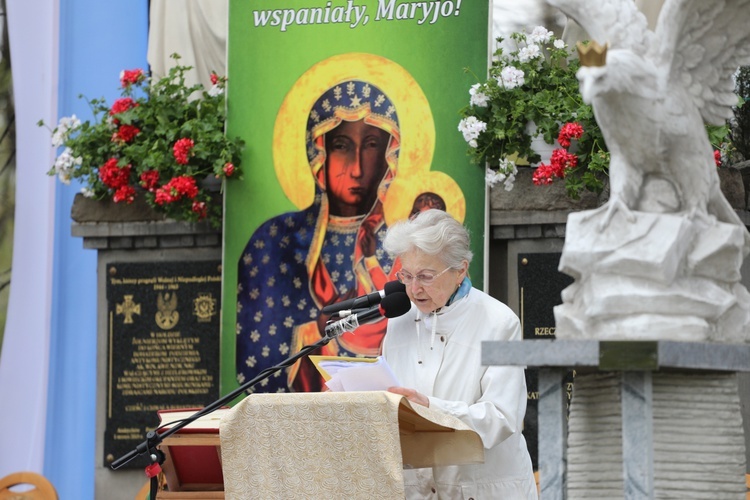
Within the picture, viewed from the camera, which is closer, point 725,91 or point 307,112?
point 725,91

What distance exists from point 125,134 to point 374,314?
338 centimetres

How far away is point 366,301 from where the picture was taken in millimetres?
4973

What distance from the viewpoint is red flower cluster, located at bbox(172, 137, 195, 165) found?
768 centimetres

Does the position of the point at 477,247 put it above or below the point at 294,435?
above

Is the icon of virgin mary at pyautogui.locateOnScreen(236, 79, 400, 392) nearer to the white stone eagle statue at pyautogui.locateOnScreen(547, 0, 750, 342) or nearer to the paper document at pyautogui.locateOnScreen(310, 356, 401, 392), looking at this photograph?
the paper document at pyautogui.locateOnScreen(310, 356, 401, 392)

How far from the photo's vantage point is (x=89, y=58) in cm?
905

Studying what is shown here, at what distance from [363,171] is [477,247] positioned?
78 cm

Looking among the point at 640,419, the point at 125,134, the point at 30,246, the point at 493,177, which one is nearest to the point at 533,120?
the point at 493,177

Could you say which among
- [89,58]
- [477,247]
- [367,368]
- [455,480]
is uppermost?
[89,58]

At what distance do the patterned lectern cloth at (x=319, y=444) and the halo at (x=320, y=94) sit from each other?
295 centimetres

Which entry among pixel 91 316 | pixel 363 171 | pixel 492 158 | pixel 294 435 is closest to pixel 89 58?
pixel 91 316

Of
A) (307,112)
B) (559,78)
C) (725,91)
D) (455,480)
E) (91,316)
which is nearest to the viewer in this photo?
(725,91)

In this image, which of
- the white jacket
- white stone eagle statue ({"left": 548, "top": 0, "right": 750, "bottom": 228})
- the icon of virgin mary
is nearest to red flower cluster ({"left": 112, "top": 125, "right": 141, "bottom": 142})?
the icon of virgin mary

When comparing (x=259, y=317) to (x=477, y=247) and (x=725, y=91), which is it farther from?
(x=725, y=91)
